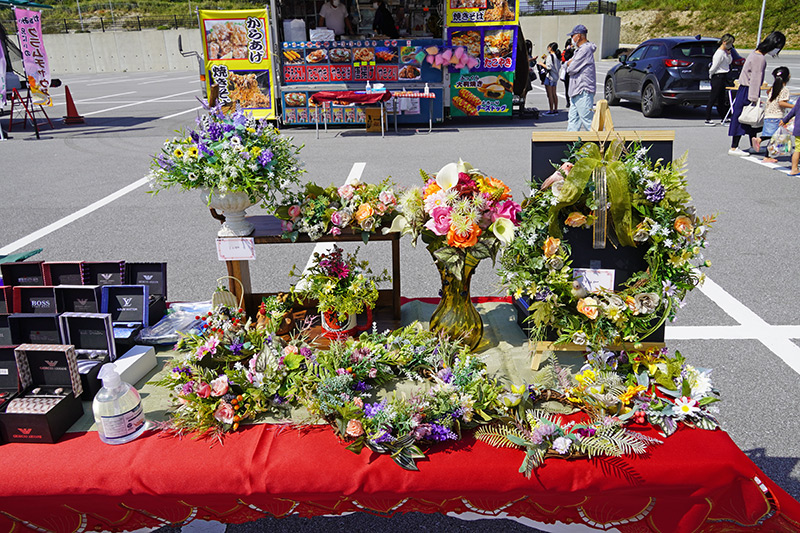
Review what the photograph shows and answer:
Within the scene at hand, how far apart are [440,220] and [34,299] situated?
1.77 meters

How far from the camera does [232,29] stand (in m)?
11.0

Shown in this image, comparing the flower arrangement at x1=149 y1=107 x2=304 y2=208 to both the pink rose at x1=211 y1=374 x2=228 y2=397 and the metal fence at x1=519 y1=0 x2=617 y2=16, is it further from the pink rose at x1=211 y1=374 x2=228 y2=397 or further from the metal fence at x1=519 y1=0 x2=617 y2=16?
the metal fence at x1=519 y1=0 x2=617 y2=16

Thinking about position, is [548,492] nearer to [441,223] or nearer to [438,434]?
[438,434]

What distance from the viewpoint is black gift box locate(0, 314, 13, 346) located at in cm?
223

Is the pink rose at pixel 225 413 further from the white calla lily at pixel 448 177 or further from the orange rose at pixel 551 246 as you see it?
the orange rose at pixel 551 246

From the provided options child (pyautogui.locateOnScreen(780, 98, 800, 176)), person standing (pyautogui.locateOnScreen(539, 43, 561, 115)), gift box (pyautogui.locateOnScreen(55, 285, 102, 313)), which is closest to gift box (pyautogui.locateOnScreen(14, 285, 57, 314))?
gift box (pyautogui.locateOnScreen(55, 285, 102, 313))

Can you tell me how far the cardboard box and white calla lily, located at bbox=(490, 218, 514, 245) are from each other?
152 centimetres

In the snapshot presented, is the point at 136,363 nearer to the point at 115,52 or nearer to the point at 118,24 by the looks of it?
the point at 115,52

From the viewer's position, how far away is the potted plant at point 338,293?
2396mm

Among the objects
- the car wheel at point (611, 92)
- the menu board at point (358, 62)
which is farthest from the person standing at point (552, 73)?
the menu board at point (358, 62)

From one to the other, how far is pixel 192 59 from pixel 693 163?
3472cm

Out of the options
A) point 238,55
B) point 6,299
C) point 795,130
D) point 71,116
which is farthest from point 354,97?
point 6,299

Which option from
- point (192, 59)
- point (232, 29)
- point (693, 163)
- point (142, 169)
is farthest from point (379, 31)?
point (192, 59)

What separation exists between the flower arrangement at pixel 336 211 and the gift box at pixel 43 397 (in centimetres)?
99
